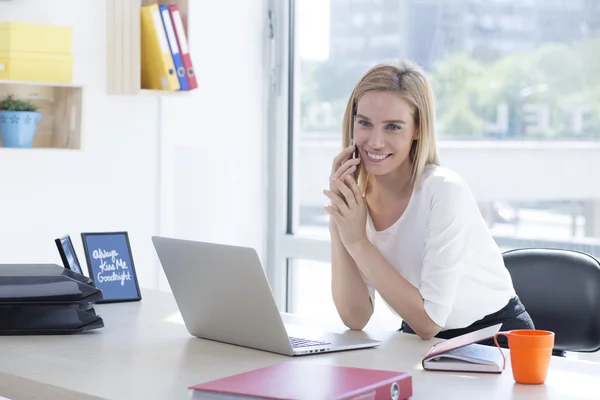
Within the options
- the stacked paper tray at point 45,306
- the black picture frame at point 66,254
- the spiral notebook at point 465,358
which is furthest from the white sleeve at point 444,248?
the black picture frame at point 66,254

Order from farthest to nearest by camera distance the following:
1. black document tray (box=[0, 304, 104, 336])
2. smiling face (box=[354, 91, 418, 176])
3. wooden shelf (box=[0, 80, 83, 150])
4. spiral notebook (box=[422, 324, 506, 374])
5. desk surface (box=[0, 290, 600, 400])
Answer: wooden shelf (box=[0, 80, 83, 150]) → smiling face (box=[354, 91, 418, 176]) → black document tray (box=[0, 304, 104, 336]) → spiral notebook (box=[422, 324, 506, 374]) → desk surface (box=[0, 290, 600, 400])

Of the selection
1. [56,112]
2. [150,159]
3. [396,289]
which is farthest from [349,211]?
[150,159]

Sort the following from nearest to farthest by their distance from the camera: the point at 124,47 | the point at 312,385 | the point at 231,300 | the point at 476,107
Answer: the point at 312,385 → the point at 231,300 → the point at 124,47 → the point at 476,107

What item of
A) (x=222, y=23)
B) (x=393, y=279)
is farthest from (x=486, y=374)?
(x=222, y=23)

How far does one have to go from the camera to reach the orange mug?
1.56 meters

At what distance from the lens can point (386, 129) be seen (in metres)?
2.28

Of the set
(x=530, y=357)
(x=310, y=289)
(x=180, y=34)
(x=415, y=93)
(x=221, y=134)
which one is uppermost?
(x=180, y=34)

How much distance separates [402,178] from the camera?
2.37m

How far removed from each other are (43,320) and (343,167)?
820 millimetres

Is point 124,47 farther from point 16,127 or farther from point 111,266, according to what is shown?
point 111,266

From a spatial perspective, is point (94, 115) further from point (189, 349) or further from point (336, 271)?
point (189, 349)

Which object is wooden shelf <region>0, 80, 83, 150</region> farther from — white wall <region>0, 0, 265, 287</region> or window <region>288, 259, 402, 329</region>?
window <region>288, 259, 402, 329</region>

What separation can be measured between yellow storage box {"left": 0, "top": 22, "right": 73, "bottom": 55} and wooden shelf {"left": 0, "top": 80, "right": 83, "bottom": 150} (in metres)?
0.14

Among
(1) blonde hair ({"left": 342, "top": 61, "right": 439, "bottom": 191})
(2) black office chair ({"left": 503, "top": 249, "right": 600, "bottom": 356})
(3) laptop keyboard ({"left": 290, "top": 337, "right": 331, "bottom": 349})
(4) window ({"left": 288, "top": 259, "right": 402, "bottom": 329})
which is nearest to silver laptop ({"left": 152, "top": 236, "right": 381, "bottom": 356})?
(3) laptop keyboard ({"left": 290, "top": 337, "right": 331, "bottom": 349})
